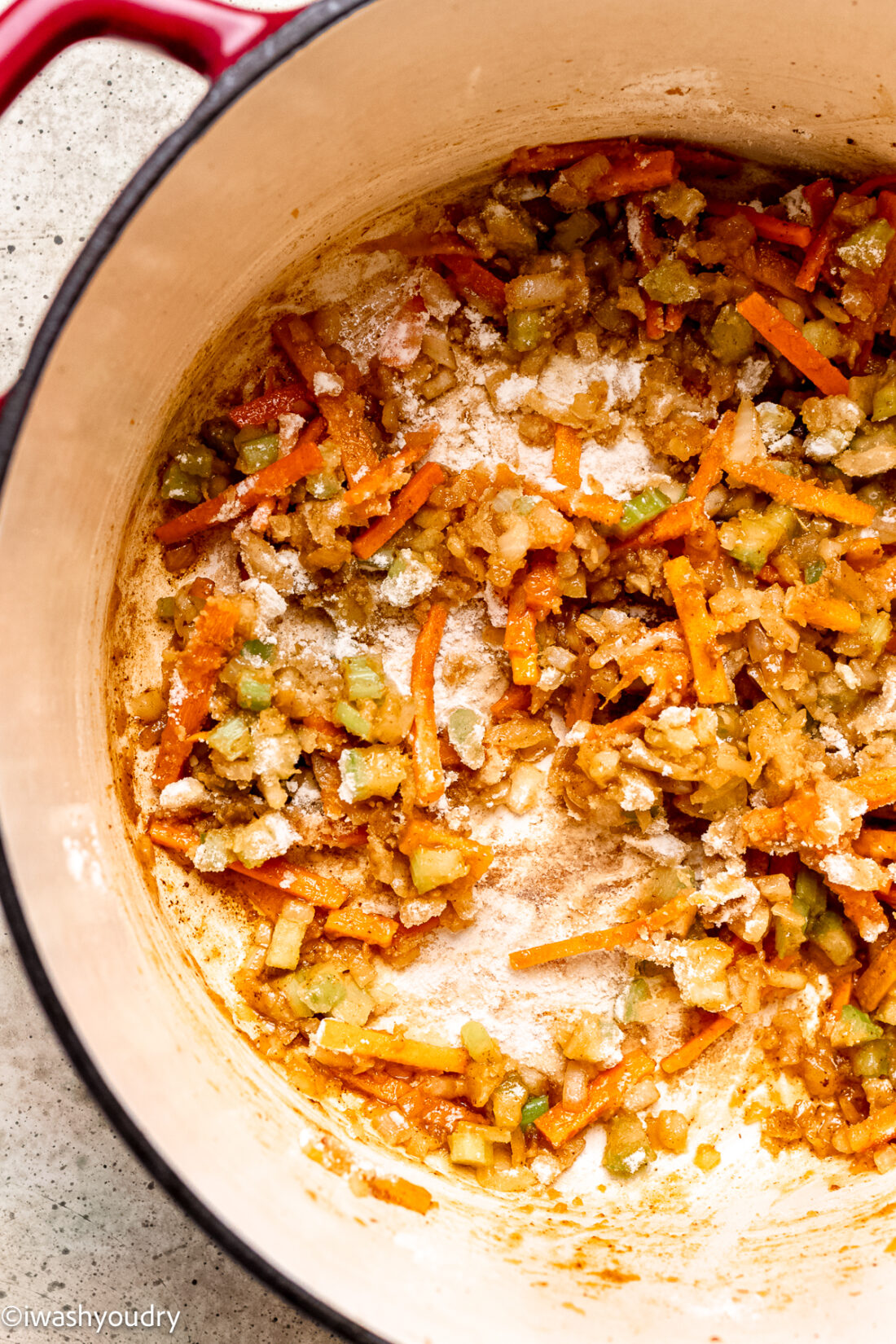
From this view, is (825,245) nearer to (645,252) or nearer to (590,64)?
(645,252)

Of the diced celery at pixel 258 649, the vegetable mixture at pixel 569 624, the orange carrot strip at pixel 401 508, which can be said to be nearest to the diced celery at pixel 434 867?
the vegetable mixture at pixel 569 624

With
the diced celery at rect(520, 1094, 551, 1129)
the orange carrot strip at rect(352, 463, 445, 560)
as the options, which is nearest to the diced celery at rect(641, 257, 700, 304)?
the orange carrot strip at rect(352, 463, 445, 560)

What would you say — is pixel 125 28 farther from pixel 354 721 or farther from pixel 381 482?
pixel 354 721

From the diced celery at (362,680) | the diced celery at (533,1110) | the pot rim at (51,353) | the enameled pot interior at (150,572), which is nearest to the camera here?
the pot rim at (51,353)

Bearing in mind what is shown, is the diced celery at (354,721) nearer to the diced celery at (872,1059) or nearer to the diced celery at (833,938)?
the diced celery at (833,938)

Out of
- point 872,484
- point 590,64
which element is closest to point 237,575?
point 590,64

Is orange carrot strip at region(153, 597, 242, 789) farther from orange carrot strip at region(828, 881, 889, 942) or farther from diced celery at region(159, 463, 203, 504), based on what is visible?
orange carrot strip at region(828, 881, 889, 942)
